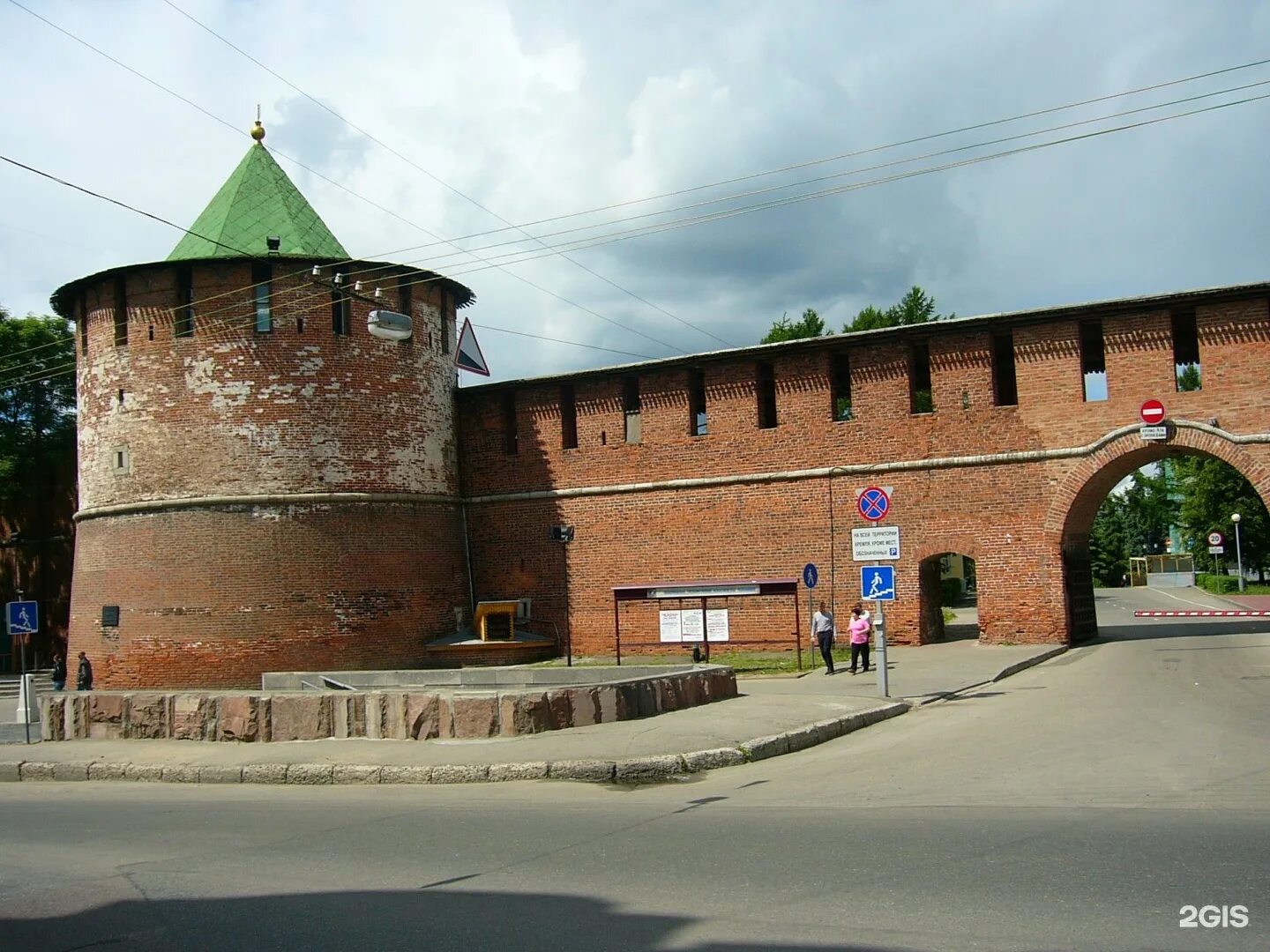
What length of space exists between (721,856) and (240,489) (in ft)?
74.2

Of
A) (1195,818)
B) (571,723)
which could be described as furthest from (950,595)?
(1195,818)

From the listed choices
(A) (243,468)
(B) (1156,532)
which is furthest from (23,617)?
(B) (1156,532)

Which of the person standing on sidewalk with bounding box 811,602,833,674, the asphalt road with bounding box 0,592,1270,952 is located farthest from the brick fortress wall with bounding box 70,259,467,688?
the asphalt road with bounding box 0,592,1270,952

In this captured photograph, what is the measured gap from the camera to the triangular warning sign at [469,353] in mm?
28547

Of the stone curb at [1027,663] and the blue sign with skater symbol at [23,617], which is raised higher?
the blue sign with skater symbol at [23,617]

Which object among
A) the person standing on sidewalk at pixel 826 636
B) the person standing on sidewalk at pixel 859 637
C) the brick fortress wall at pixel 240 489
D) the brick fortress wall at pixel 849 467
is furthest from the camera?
the brick fortress wall at pixel 240 489

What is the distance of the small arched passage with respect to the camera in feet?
74.8

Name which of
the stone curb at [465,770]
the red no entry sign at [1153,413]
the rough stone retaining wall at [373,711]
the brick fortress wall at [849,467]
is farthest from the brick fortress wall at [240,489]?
the red no entry sign at [1153,413]

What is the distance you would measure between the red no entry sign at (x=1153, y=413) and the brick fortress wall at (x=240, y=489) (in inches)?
693

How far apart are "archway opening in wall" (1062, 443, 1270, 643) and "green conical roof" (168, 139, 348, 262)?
19.4 metres

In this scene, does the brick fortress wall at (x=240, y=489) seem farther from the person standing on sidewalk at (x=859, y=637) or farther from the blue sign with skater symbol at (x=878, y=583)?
the blue sign with skater symbol at (x=878, y=583)

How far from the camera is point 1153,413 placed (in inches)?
917

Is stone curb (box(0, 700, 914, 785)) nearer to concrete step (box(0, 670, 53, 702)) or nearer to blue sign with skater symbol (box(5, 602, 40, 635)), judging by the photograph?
blue sign with skater symbol (box(5, 602, 40, 635))

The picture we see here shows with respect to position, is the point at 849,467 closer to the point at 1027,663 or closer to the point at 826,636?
the point at 826,636
